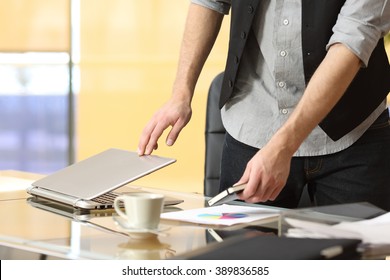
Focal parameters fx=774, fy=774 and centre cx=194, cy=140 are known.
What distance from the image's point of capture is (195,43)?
209 centimetres

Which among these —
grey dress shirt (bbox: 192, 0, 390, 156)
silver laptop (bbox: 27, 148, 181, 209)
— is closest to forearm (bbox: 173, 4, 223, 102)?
grey dress shirt (bbox: 192, 0, 390, 156)

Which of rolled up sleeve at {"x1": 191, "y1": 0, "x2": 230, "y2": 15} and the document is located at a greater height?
rolled up sleeve at {"x1": 191, "y1": 0, "x2": 230, "y2": 15}

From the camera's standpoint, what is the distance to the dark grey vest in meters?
1.87

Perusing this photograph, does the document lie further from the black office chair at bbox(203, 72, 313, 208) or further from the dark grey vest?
the black office chair at bbox(203, 72, 313, 208)

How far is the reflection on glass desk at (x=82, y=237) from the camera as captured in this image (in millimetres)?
1279

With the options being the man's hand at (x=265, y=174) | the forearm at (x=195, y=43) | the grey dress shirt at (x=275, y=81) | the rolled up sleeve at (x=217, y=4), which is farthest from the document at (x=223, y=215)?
the rolled up sleeve at (x=217, y=4)

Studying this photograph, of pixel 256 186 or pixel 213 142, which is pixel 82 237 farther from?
pixel 213 142

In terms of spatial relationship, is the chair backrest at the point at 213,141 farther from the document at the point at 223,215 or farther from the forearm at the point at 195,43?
the document at the point at 223,215

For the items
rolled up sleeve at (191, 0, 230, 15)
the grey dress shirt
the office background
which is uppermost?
rolled up sleeve at (191, 0, 230, 15)

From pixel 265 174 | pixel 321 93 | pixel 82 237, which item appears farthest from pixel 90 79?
pixel 82 237

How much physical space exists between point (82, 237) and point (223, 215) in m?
0.32

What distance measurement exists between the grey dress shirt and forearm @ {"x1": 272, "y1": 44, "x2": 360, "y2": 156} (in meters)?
0.08
